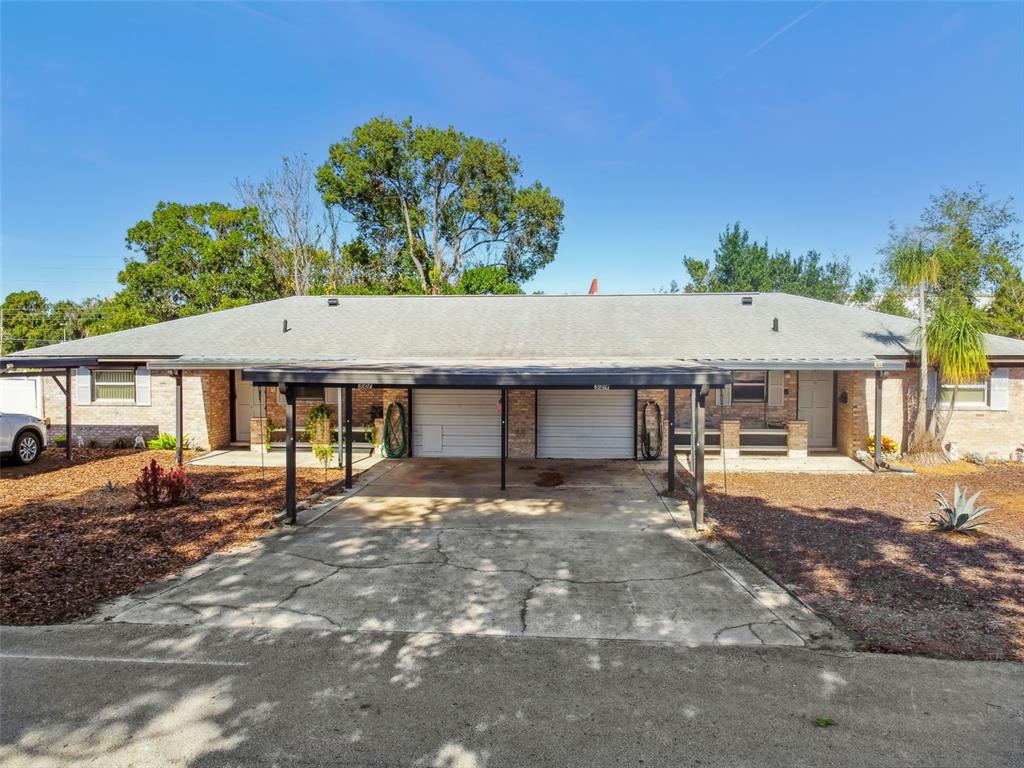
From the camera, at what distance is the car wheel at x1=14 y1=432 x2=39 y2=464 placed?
41.6 feet

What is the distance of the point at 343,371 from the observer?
877 cm

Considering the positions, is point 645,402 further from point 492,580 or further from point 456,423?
point 492,580

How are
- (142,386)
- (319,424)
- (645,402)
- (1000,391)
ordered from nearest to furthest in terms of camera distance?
(1000,391) < (645,402) < (319,424) < (142,386)

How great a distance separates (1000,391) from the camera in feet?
46.0

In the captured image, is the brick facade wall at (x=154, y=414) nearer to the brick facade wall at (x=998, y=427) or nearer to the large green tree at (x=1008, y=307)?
the brick facade wall at (x=998, y=427)

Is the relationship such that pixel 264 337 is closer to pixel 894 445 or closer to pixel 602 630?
pixel 602 630

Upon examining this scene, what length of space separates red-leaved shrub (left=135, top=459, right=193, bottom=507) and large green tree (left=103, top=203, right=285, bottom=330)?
22.3m

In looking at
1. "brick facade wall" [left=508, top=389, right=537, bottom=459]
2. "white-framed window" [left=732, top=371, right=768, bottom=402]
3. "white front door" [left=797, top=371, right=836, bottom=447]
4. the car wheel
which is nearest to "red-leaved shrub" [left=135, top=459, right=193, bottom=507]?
the car wheel

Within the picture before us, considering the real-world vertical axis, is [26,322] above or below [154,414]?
above

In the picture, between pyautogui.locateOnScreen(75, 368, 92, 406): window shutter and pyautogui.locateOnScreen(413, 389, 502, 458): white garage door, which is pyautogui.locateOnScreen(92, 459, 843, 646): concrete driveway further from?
pyautogui.locateOnScreen(75, 368, 92, 406): window shutter

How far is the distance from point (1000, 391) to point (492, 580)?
14.6 metres

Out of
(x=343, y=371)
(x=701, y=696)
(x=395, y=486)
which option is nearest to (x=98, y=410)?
(x=395, y=486)

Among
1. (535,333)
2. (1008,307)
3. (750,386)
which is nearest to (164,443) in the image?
(535,333)

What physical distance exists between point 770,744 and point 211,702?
3821 millimetres
